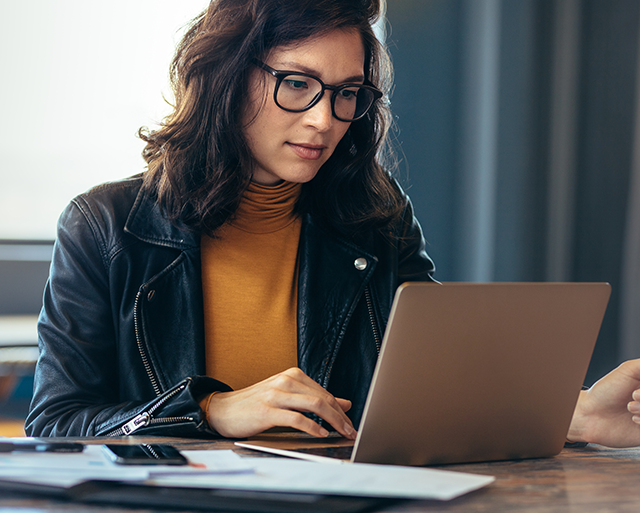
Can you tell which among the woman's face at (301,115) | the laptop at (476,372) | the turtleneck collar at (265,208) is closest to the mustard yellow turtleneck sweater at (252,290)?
the turtleneck collar at (265,208)

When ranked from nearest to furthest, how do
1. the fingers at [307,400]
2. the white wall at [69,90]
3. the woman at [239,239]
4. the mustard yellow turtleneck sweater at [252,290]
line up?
1. the fingers at [307,400]
2. the woman at [239,239]
3. the mustard yellow turtleneck sweater at [252,290]
4. the white wall at [69,90]

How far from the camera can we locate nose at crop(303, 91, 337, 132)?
3.95ft

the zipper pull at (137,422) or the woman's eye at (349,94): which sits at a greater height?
the woman's eye at (349,94)

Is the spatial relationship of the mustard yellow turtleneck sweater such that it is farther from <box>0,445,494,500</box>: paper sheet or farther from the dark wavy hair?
<box>0,445,494,500</box>: paper sheet

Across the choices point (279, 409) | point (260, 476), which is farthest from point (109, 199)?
point (260, 476)

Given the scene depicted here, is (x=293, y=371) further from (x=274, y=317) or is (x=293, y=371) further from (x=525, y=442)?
(x=274, y=317)

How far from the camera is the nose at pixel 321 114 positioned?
1.20 meters

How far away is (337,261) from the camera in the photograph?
4.52 ft

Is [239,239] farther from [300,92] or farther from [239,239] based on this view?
[300,92]

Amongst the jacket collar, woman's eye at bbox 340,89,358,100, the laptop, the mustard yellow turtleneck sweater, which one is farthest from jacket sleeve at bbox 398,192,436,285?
the laptop

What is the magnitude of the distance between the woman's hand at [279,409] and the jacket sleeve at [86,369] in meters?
0.04

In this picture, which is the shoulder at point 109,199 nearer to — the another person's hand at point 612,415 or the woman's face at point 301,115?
the woman's face at point 301,115

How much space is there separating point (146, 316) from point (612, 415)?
79 cm

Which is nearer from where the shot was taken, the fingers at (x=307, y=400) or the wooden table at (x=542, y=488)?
the wooden table at (x=542, y=488)
